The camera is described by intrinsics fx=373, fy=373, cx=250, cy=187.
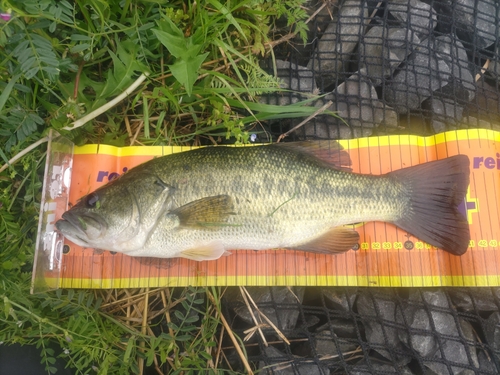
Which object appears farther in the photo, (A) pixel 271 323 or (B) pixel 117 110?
(B) pixel 117 110

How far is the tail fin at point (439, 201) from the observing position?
2.95 meters

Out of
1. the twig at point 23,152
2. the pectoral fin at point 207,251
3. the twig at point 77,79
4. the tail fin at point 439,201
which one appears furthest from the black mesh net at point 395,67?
the twig at point 23,152

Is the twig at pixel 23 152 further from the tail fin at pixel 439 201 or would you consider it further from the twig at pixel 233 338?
the tail fin at pixel 439 201

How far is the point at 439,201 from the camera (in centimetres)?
299

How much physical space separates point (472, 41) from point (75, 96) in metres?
3.77

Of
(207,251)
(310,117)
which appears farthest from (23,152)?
(310,117)

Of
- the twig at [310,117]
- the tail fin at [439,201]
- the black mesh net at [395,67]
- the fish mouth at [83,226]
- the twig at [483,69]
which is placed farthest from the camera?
the twig at [483,69]

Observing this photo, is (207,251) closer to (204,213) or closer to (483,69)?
(204,213)

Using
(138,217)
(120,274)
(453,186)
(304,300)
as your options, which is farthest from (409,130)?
(120,274)

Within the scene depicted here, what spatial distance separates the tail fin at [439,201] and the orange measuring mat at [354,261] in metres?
0.19

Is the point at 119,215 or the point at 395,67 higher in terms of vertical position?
the point at 395,67

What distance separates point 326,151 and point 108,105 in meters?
1.85

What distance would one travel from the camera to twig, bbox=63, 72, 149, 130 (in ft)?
9.91

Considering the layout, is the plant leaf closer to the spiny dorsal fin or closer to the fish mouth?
the spiny dorsal fin
